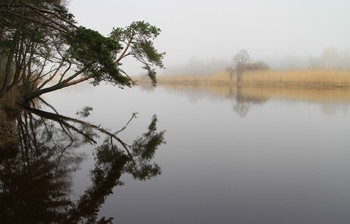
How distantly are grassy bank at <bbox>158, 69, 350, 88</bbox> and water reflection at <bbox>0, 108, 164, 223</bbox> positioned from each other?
117 feet

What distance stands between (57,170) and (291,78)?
4296 centimetres

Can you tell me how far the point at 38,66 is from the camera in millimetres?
19875

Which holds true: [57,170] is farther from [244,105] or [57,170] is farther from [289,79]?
[289,79]

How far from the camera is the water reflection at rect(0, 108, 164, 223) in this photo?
18.3 ft

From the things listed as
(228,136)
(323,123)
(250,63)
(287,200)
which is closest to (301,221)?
(287,200)

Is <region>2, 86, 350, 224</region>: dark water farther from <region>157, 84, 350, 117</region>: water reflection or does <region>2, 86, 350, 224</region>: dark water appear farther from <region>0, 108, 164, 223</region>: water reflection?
<region>157, 84, 350, 117</region>: water reflection

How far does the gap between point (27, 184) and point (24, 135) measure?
5.39 meters

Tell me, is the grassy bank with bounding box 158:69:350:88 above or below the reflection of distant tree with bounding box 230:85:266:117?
above

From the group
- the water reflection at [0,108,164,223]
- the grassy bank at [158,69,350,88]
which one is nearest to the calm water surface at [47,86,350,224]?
the water reflection at [0,108,164,223]

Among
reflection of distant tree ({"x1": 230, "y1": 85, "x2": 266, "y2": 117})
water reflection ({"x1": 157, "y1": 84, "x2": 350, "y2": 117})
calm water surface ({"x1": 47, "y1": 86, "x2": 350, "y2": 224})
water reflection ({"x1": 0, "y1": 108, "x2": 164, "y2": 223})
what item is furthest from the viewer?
water reflection ({"x1": 157, "y1": 84, "x2": 350, "y2": 117})

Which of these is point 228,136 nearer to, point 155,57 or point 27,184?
point 155,57

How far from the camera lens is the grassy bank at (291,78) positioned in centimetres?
4225

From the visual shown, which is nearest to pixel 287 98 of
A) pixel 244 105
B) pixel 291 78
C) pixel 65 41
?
→ pixel 244 105

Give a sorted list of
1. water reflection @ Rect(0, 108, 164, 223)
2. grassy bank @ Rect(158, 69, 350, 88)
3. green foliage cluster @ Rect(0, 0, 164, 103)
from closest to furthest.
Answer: water reflection @ Rect(0, 108, 164, 223), green foliage cluster @ Rect(0, 0, 164, 103), grassy bank @ Rect(158, 69, 350, 88)
